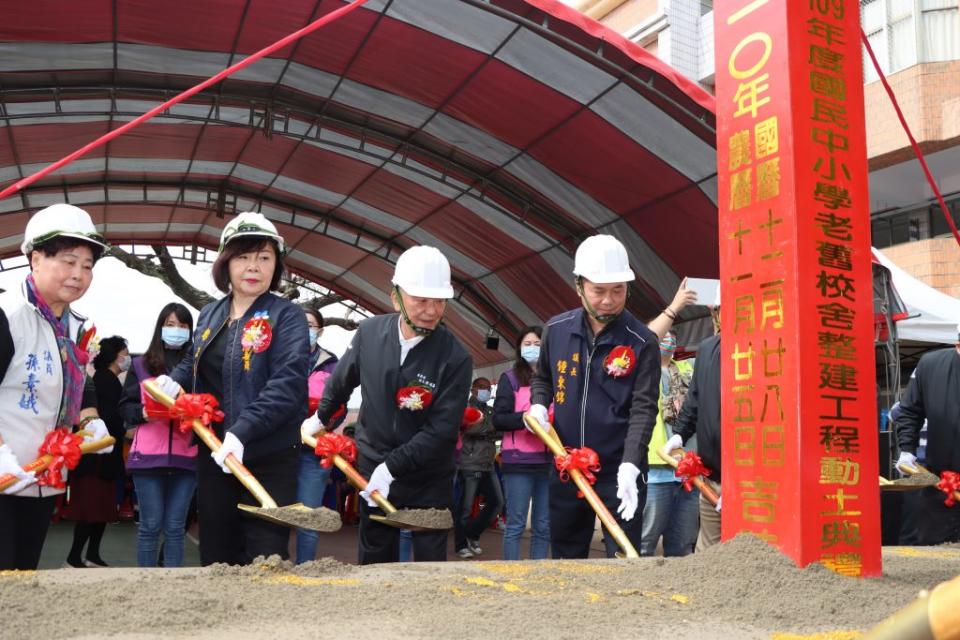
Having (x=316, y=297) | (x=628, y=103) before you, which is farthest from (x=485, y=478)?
(x=316, y=297)

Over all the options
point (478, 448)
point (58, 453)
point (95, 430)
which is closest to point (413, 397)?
point (95, 430)

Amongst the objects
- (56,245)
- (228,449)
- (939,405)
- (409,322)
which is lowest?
(228,449)

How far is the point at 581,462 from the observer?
3.37 meters

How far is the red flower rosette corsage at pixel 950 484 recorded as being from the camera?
431 centimetres

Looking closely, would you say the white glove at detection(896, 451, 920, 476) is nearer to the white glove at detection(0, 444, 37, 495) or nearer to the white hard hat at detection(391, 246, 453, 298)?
the white hard hat at detection(391, 246, 453, 298)

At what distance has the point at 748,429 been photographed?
2.88m

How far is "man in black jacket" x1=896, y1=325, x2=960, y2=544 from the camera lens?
4555 mm

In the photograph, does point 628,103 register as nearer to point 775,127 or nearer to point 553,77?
point 553,77

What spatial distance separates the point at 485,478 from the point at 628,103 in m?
4.01

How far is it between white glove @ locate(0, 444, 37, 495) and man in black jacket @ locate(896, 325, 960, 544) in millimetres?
4216

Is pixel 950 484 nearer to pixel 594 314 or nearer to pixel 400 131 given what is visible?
pixel 594 314

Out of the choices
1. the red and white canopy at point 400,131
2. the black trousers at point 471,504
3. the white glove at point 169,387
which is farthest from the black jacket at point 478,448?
the white glove at point 169,387

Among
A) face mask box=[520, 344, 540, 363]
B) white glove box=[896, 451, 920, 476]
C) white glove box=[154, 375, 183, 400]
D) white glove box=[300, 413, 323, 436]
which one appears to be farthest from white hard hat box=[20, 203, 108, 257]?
white glove box=[896, 451, 920, 476]

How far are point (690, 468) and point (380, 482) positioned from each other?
1.29 m
